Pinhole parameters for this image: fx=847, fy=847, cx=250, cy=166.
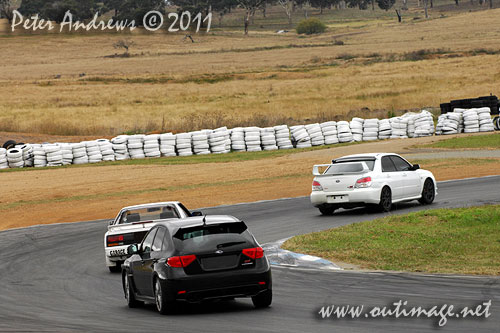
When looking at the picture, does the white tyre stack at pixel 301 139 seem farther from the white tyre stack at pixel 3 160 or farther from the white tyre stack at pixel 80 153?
the white tyre stack at pixel 3 160

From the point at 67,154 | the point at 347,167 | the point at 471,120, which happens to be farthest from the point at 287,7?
the point at 347,167

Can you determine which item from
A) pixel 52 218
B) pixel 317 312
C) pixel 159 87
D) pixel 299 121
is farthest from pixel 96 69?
pixel 317 312

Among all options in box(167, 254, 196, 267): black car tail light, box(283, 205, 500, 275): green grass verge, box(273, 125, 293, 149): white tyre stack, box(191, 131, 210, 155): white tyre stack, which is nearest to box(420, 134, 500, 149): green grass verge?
box(273, 125, 293, 149): white tyre stack

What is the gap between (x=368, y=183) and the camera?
20.9 m

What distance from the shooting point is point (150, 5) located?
6811 inches

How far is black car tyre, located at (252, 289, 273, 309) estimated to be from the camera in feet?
33.8

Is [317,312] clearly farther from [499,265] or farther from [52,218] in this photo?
[52,218]

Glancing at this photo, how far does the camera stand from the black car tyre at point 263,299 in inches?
406

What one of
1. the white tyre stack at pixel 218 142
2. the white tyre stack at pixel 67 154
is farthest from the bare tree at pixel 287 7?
the white tyre stack at pixel 67 154

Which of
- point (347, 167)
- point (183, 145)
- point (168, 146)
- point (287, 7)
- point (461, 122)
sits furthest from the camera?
point (287, 7)

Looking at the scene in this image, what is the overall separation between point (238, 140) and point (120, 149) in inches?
236

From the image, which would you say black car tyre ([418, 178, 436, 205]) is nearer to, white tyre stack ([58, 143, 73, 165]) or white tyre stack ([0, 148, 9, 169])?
white tyre stack ([58, 143, 73, 165])

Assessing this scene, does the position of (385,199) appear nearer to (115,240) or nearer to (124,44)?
(115,240)

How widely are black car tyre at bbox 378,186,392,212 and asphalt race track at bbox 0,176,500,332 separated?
3070mm
